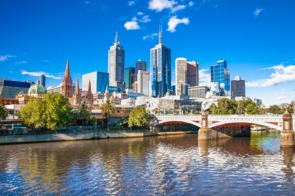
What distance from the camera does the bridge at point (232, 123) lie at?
8406 cm

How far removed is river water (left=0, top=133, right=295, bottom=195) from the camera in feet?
131

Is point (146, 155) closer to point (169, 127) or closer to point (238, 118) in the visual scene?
point (238, 118)

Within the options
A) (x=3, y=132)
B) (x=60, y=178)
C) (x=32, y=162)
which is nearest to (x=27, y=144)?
(x=3, y=132)

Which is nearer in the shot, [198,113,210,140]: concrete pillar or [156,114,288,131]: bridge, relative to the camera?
[156,114,288,131]: bridge

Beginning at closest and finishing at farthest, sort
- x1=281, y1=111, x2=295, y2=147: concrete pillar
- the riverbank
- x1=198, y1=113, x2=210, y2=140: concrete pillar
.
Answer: x1=281, y1=111, x2=295, y2=147: concrete pillar → the riverbank → x1=198, y1=113, x2=210, y2=140: concrete pillar

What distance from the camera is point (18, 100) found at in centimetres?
17012

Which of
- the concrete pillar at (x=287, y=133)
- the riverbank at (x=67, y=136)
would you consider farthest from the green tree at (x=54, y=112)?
the concrete pillar at (x=287, y=133)

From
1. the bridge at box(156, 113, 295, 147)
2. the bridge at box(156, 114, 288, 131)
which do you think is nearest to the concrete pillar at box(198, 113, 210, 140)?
the bridge at box(156, 113, 295, 147)

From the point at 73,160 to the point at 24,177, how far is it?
1627cm

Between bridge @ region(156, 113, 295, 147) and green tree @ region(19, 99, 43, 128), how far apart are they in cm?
5703

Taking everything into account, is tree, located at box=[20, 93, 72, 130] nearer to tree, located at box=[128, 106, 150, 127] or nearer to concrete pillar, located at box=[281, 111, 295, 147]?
tree, located at box=[128, 106, 150, 127]

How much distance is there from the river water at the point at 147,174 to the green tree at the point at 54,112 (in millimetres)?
29069

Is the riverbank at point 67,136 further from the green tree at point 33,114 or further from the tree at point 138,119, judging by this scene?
the green tree at point 33,114

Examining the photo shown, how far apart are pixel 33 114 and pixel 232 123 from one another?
227 ft
